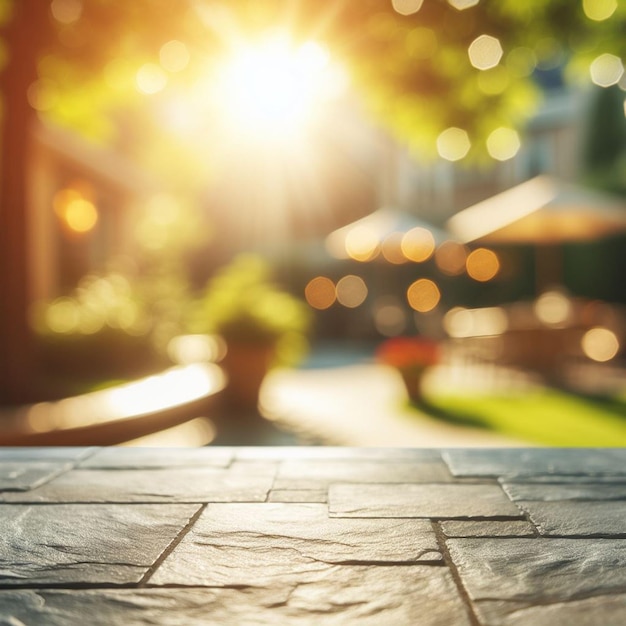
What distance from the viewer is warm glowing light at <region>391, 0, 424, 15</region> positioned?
7.18 meters

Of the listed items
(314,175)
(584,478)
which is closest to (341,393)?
(584,478)

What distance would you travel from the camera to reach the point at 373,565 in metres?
2.22

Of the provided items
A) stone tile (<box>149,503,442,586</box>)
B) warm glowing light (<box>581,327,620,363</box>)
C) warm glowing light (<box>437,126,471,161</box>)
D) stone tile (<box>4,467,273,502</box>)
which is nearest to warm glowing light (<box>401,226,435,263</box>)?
warm glowing light (<box>581,327,620,363</box>)

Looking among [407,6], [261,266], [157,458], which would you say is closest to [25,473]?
[157,458]

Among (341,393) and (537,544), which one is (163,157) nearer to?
(341,393)

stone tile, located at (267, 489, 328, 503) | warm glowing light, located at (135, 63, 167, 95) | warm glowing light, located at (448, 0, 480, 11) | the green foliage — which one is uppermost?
warm glowing light, located at (135, 63, 167, 95)

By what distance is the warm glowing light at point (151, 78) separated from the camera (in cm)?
864

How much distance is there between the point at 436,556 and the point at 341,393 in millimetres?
7510

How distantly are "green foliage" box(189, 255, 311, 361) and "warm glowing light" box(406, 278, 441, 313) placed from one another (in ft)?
33.4

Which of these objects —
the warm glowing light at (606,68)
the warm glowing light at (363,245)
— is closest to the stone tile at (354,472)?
the warm glowing light at (606,68)

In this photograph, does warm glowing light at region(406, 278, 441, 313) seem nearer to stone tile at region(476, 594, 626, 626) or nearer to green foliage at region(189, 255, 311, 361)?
green foliage at region(189, 255, 311, 361)

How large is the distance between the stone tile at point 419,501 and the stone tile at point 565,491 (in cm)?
7

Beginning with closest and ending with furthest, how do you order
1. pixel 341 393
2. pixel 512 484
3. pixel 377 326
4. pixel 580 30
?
pixel 512 484 → pixel 580 30 → pixel 341 393 → pixel 377 326

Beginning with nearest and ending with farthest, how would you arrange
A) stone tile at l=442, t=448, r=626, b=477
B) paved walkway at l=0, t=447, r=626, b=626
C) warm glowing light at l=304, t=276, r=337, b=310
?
paved walkway at l=0, t=447, r=626, b=626, stone tile at l=442, t=448, r=626, b=477, warm glowing light at l=304, t=276, r=337, b=310
